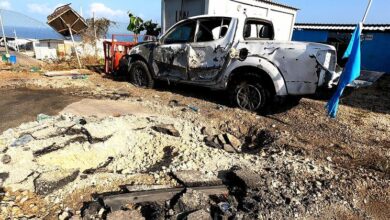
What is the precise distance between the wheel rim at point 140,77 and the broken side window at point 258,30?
2.89 m

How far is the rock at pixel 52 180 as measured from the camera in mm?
3244

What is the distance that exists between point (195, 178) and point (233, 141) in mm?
1623

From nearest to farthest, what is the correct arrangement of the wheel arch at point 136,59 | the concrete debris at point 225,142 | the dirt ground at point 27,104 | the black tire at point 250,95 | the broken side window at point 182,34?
1. the concrete debris at point 225,142
2. the dirt ground at point 27,104
3. the black tire at point 250,95
4. the broken side window at point 182,34
5. the wheel arch at point 136,59

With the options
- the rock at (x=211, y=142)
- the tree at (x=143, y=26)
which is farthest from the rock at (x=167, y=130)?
the tree at (x=143, y=26)

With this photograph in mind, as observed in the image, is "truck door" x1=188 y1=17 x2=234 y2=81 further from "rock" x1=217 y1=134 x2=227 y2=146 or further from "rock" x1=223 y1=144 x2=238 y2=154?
"rock" x1=223 y1=144 x2=238 y2=154

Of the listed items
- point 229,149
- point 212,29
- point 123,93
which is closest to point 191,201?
point 229,149

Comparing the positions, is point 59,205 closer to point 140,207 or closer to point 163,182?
point 140,207

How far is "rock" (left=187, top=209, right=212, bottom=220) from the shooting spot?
9.09 feet

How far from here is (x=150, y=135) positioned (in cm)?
477

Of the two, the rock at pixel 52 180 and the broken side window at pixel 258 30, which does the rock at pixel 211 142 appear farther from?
the broken side window at pixel 258 30

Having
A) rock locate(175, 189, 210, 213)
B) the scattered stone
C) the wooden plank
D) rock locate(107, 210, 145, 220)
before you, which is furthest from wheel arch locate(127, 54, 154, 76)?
rock locate(107, 210, 145, 220)

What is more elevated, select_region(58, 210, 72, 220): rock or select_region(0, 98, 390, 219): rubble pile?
select_region(0, 98, 390, 219): rubble pile

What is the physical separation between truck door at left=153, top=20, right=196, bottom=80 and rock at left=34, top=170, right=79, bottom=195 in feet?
12.8

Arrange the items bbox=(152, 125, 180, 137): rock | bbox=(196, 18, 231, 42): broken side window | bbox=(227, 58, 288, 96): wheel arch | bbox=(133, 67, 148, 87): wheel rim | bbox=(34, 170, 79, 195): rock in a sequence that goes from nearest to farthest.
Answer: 1. bbox=(34, 170, 79, 195): rock
2. bbox=(152, 125, 180, 137): rock
3. bbox=(227, 58, 288, 96): wheel arch
4. bbox=(196, 18, 231, 42): broken side window
5. bbox=(133, 67, 148, 87): wheel rim
